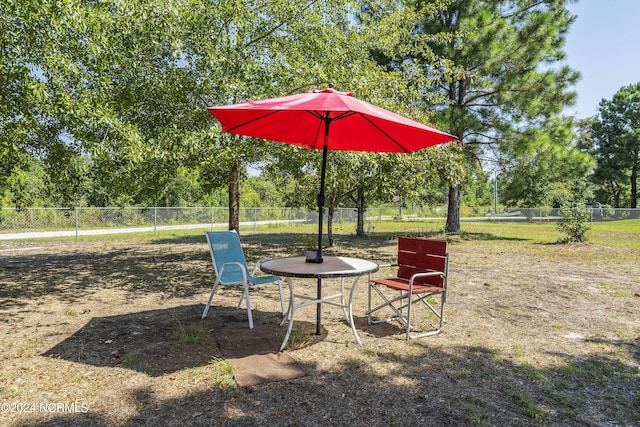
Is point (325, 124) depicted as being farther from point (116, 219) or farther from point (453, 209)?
point (116, 219)

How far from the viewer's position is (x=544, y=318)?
16.4 ft

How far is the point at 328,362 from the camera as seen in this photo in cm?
349

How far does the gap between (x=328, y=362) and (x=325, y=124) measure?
7.48 ft

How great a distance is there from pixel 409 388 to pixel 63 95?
494 centimetres

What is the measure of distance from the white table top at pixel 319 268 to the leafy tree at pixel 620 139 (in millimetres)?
45626

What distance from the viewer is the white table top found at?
3.51 metres

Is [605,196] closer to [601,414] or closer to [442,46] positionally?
[442,46]

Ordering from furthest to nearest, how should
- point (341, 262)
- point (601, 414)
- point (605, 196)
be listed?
point (605, 196), point (341, 262), point (601, 414)

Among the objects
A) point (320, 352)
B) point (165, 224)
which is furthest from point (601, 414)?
point (165, 224)

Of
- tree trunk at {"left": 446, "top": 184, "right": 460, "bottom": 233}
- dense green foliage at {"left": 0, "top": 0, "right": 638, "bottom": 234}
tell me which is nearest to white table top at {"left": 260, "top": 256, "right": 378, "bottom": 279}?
dense green foliage at {"left": 0, "top": 0, "right": 638, "bottom": 234}

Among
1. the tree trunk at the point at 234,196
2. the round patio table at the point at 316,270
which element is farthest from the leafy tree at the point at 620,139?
→ the round patio table at the point at 316,270

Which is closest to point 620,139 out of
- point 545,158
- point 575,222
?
point 545,158

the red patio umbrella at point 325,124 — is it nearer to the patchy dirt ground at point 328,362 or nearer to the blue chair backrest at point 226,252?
the blue chair backrest at point 226,252

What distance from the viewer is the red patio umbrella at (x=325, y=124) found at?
11.1ft
